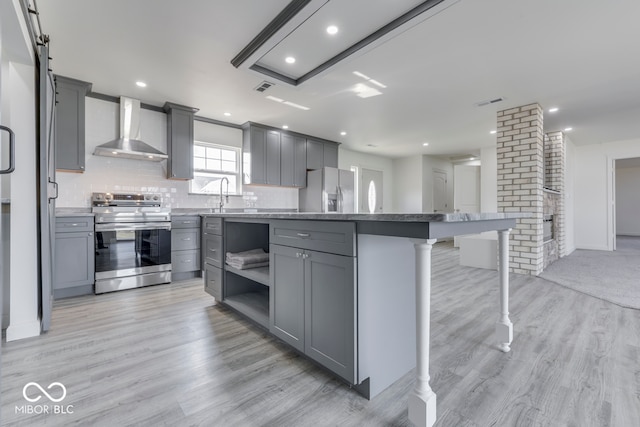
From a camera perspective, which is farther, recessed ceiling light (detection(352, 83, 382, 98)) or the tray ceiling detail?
recessed ceiling light (detection(352, 83, 382, 98))

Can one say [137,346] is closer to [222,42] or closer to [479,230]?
[479,230]

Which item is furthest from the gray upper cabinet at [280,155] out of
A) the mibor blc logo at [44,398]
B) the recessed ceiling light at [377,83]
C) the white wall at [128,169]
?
the mibor blc logo at [44,398]

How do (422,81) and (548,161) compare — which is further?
(548,161)

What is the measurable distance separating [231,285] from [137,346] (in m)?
0.88

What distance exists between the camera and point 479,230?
1.49 metres

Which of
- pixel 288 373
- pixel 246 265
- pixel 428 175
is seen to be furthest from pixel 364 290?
pixel 428 175

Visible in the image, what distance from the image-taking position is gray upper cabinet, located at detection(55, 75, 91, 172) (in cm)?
334

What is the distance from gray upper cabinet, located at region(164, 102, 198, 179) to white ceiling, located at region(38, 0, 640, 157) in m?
0.21

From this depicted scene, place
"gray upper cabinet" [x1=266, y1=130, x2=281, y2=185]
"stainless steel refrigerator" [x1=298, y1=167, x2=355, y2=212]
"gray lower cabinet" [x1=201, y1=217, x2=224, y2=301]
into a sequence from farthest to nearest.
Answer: "stainless steel refrigerator" [x1=298, y1=167, x2=355, y2=212]
"gray upper cabinet" [x1=266, y1=130, x2=281, y2=185]
"gray lower cabinet" [x1=201, y1=217, x2=224, y2=301]

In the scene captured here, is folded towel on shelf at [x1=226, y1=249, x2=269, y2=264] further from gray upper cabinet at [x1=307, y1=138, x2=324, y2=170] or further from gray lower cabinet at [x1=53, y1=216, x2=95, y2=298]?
gray upper cabinet at [x1=307, y1=138, x2=324, y2=170]

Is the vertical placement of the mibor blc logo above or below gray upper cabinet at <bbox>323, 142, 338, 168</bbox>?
below

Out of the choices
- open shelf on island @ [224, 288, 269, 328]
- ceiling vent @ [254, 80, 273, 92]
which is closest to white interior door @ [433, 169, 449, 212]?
ceiling vent @ [254, 80, 273, 92]

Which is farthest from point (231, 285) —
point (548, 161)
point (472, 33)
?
point (548, 161)

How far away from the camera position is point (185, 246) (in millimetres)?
3986
